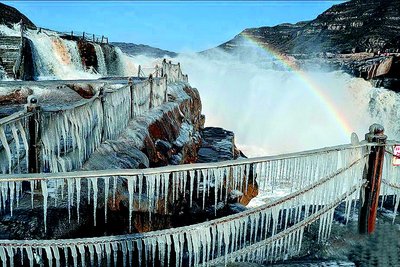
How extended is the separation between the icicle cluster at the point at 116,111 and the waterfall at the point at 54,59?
1604 cm

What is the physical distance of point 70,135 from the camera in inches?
242

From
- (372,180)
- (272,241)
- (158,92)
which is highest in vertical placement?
(158,92)

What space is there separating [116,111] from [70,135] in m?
2.37

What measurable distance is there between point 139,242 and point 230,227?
1.23 meters

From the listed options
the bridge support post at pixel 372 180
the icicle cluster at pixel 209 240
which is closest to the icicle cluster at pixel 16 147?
the icicle cluster at pixel 209 240

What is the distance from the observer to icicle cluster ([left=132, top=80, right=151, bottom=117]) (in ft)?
33.6

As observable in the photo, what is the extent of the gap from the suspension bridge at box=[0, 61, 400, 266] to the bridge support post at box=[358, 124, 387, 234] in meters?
0.02

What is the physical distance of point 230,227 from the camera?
4.81 m

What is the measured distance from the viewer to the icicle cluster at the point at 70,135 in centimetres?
547

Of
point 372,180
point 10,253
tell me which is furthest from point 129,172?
point 372,180

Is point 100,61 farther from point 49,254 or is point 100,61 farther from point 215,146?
point 49,254

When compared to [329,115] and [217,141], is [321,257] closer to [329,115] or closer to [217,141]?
[217,141]

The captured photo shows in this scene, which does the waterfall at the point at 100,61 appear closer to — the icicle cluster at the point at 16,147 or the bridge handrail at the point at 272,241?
the icicle cluster at the point at 16,147

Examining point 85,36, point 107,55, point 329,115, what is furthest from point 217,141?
point 329,115
